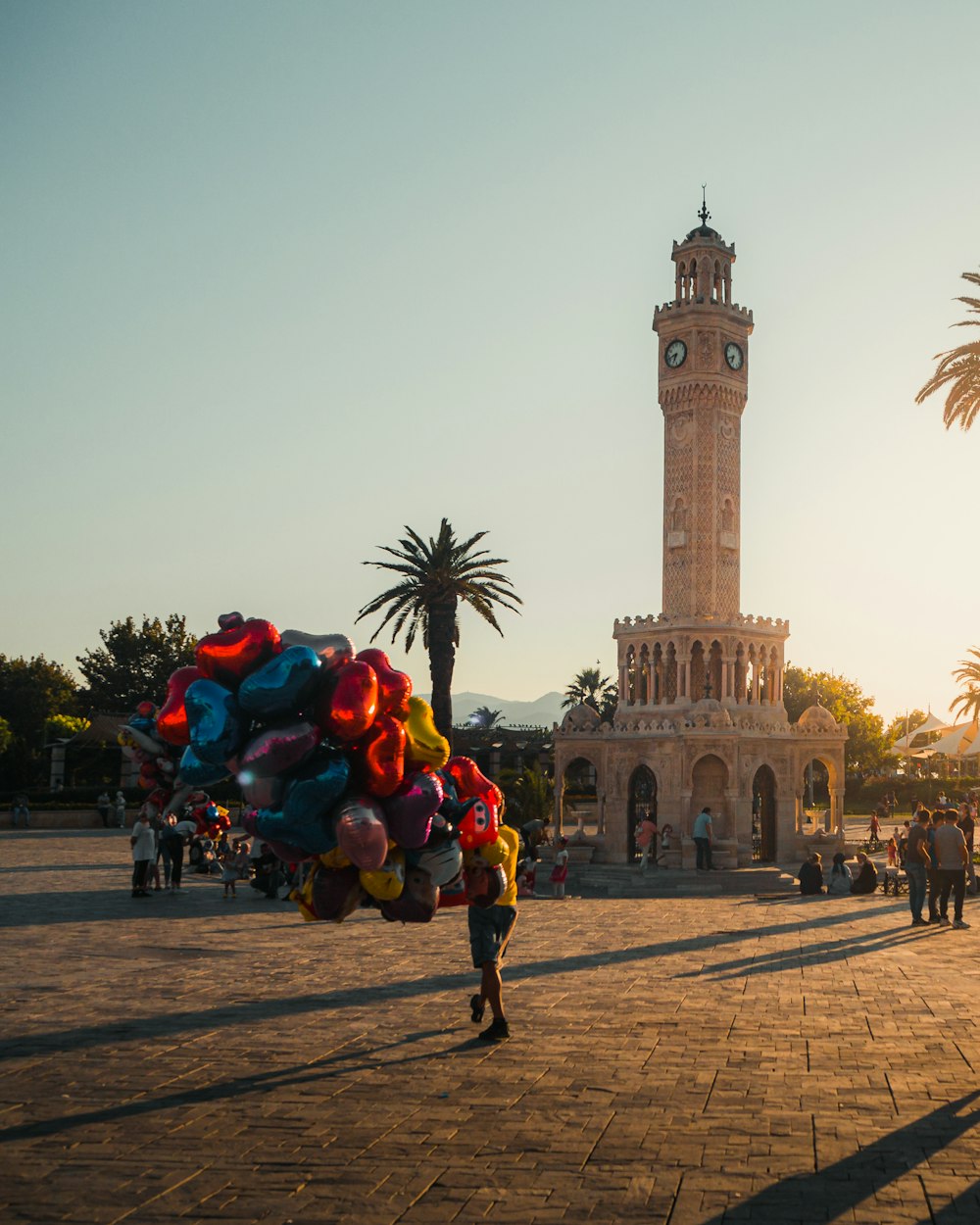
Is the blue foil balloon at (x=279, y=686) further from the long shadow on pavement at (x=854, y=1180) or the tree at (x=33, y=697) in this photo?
the tree at (x=33, y=697)

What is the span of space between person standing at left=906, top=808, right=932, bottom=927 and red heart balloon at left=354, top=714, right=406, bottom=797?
459 inches

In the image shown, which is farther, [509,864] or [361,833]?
[509,864]

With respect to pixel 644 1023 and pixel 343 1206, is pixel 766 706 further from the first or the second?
pixel 343 1206

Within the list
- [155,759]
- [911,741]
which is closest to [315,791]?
[155,759]

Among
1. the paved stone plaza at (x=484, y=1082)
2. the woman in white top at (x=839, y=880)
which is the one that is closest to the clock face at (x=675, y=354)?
the woman in white top at (x=839, y=880)

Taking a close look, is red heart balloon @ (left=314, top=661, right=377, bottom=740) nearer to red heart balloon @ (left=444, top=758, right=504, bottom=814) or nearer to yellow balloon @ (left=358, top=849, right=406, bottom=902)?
yellow balloon @ (left=358, top=849, right=406, bottom=902)

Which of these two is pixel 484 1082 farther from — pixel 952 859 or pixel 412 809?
pixel 952 859

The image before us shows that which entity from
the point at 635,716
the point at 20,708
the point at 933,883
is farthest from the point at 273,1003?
the point at 20,708

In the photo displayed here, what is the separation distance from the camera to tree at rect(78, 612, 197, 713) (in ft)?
237

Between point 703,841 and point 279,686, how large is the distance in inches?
1056

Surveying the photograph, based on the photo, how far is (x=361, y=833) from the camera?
870 cm

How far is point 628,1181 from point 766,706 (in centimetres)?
3884

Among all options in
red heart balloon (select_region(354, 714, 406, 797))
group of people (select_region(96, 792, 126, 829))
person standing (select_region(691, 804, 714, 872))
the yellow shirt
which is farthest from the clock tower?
red heart balloon (select_region(354, 714, 406, 797))

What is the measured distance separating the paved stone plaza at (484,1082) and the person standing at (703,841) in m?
16.1
